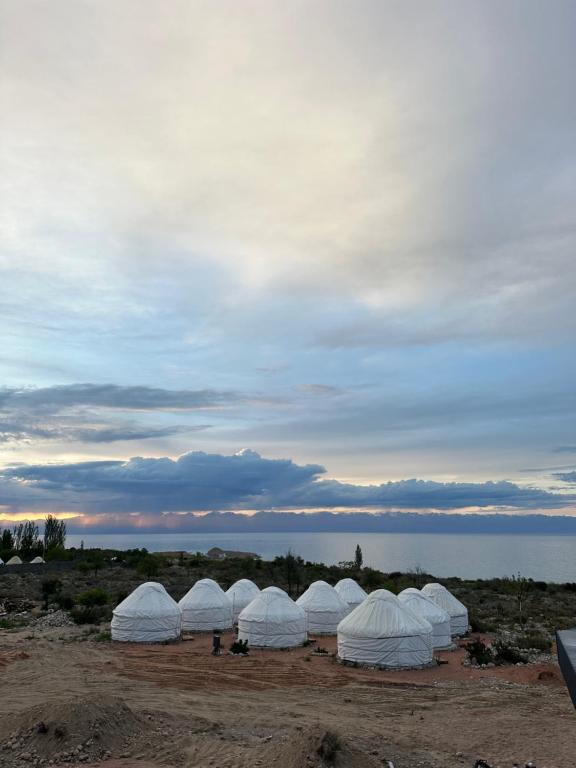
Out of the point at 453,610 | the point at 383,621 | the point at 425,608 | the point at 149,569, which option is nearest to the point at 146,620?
the point at 383,621

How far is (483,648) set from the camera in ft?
81.3

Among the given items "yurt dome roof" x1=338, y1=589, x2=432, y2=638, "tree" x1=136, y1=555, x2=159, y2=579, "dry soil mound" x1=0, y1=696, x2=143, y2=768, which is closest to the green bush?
"tree" x1=136, y1=555, x2=159, y2=579

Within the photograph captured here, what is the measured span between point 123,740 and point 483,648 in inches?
635

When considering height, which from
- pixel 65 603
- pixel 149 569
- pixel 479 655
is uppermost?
pixel 149 569

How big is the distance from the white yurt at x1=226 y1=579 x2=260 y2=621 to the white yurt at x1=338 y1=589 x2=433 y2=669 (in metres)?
10.8

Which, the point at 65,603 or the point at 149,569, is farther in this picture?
the point at 149,569

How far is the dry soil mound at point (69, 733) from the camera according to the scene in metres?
12.6

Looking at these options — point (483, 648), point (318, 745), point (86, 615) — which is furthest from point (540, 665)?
point (86, 615)

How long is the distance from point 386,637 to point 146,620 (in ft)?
36.8

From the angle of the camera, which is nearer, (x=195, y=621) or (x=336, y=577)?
(x=195, y=621)

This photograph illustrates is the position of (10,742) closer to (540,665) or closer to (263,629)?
(263,629)

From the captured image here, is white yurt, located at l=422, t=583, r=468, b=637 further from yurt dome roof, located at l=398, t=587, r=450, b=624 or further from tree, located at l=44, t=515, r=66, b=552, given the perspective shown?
tree, located at l=44, t=515, r=66, b=552

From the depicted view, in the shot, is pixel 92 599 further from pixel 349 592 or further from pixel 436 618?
pixel 436 618

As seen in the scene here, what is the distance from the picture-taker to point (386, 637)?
23500 mm
